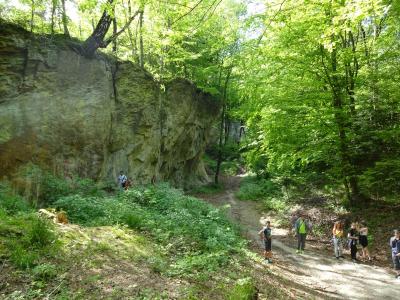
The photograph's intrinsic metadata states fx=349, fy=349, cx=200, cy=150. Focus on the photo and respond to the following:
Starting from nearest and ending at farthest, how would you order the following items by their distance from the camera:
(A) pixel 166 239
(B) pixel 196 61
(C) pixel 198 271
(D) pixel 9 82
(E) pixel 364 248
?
1. (C) pixel 198 271
2. (A) pixel 166 239
3. (E) pixel 364 248
4. (D) pixel 9 82
5. (B) pixel 196 61

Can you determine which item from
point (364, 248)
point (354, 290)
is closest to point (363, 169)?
point (364, 248)

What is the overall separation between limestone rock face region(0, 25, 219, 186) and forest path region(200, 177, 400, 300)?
829cm

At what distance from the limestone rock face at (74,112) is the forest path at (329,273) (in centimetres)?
829

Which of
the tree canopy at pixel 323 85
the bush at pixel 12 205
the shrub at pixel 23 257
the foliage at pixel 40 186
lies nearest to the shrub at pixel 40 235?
the shrub at pixel 23 257

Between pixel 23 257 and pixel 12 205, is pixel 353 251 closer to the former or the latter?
pixel 23 257

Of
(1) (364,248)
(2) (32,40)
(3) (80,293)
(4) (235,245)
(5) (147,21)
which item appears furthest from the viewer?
(5) (147,21)

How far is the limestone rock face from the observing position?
48.1 feet

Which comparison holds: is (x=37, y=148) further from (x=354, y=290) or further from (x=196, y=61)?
(x=196, y=61)

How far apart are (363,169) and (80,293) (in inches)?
570

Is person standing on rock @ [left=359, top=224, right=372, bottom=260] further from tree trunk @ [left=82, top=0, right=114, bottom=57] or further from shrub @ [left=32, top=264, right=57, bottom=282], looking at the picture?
tree trunk @ [left=82, top=0, right=114, bottom=57]

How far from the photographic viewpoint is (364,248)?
45.0 feet

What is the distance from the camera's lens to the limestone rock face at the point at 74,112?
1467 centimetres

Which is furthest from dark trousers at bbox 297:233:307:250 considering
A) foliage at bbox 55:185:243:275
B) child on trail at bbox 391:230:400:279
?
foliage at bbox 55:185:243:275

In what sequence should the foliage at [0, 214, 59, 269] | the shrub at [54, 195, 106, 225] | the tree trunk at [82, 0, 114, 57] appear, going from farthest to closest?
the tree trunk at [82, 0, 114, 57], the shrub at [54, 195, 106, 225], the foliage at [0, 214, 59, 269]
